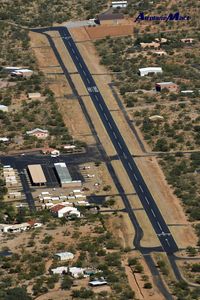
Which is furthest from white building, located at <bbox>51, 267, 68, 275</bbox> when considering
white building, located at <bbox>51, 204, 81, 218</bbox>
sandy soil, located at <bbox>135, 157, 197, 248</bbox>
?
white building, located at <bbox>51, 204, 81, 218</bbox>

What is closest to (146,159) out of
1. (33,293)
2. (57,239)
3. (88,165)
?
(88,165)

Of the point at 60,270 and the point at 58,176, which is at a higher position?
the point at 58,176

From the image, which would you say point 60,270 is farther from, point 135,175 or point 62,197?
point 135,175

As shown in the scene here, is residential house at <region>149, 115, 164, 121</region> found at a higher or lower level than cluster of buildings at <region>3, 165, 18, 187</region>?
higher

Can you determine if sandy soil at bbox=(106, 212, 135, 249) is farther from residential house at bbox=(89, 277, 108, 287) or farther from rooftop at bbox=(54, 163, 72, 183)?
rooftop at bbox=(54, 163, 72, 183)

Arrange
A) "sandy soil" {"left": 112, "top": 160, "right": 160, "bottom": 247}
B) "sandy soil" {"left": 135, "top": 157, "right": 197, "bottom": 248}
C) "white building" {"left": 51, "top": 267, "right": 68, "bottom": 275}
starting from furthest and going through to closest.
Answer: "sandy soil" {"left": 135, "top": 157, "right": 197, "bottom": 248} → "sandy soil" {"left": 112, "top": 160, "right": 160, "bottom": 247} → "white building" {"left": 51, "top": 267, "right": 68, "bottom": 275}

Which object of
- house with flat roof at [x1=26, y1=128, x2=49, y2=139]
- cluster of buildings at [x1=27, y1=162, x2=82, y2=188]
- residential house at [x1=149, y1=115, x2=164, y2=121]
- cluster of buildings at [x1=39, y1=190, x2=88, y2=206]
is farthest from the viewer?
residential house at [x1=149, y1=115, x2=164, y2=121]

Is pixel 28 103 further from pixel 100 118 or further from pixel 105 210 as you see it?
pixel 105 210

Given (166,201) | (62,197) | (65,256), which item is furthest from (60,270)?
(166,201)

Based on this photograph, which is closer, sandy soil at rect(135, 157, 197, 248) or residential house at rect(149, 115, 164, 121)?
sandy soil at rect(135, 157, 197, 248)
